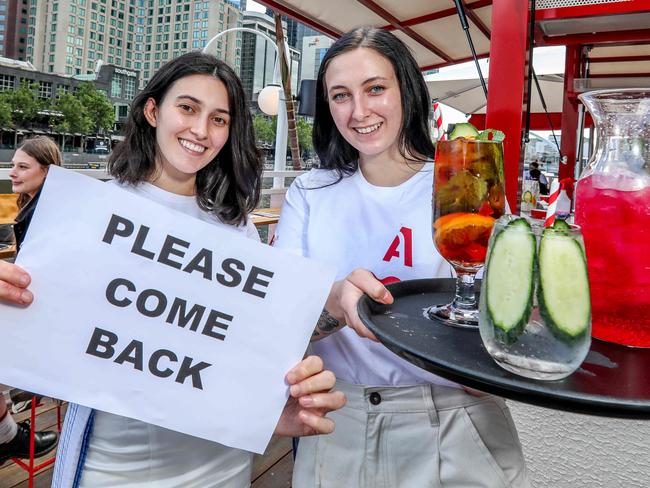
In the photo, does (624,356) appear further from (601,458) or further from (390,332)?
(601,458)

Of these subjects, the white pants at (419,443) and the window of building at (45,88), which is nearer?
the white pants at (419,443)

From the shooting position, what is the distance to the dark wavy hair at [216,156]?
1.30 metres

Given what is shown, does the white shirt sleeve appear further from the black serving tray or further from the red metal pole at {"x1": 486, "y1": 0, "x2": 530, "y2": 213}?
the red metal pole at {"x1": 486, "y1": 0, "x2": 530, "y2": 213}

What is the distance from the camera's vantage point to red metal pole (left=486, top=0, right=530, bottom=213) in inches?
124

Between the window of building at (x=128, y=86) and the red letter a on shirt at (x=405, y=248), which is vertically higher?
the window of building at (x=128, y=86)

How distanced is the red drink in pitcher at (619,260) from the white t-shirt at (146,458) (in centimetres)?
85

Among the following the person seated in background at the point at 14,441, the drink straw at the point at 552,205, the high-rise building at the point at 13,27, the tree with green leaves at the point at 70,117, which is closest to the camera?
the drink straw at the point at 552,205

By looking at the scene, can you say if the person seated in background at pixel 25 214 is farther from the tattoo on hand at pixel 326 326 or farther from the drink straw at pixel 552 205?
the drink straw at pixel 552 205

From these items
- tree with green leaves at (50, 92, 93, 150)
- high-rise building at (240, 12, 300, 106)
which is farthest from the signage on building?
high-rise building at (240, 12, 300, 106)

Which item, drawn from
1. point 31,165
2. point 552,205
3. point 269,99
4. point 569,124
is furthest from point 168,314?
point 269,99

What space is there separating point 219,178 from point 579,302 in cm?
106

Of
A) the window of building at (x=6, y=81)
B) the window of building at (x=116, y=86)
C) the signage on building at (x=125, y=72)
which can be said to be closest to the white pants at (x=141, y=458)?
the window of building at (x=116, y=86)

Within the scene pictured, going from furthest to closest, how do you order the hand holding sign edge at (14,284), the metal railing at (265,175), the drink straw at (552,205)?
the metal railing at (265,175), the hand holding sign edge at (14,284), the drink straw at (552,205)

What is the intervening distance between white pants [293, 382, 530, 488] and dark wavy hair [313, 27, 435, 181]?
0.54m
